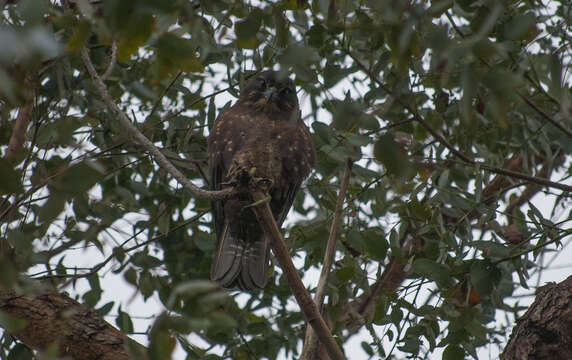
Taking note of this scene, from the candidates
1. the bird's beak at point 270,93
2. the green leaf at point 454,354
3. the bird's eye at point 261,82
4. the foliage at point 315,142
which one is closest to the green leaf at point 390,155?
the foliage at point 315,142

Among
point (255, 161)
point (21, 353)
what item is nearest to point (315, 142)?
point (255, 161)

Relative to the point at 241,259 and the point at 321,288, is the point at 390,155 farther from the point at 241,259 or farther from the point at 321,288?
the point at 241,259

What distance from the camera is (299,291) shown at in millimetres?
2467

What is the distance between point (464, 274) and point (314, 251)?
0.90m

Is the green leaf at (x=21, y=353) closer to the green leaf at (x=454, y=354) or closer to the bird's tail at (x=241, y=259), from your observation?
the bird's tail at (x=241, y=259)

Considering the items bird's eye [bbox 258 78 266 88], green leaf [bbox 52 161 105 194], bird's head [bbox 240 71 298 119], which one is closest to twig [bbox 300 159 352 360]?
green leaf [bbox 52 161 105 194]

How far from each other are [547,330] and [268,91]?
2.32 meters

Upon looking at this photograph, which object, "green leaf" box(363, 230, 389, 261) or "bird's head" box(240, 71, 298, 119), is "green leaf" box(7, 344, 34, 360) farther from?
"bird's head" box(240, 71, 298, 119)

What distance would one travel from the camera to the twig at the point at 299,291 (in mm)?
2377

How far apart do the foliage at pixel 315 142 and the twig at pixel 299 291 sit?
12.4 inches

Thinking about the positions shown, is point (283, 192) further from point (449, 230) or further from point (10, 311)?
point (10, 311)

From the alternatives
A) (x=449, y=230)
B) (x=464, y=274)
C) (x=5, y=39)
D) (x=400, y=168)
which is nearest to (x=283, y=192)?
(x=449, y=230)

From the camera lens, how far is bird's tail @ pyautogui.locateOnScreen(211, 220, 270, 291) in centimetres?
378

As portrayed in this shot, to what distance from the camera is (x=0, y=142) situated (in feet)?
10.9
